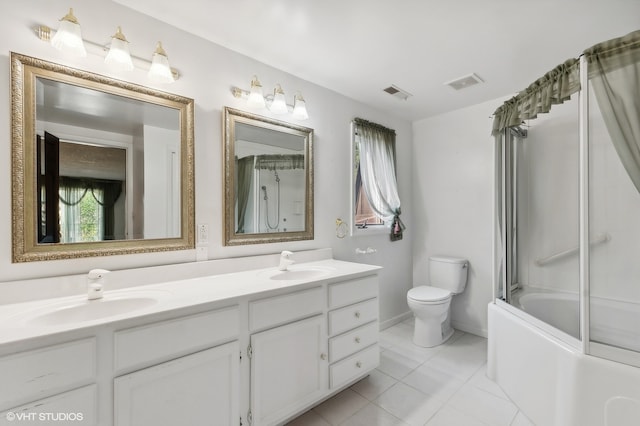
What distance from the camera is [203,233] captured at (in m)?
1.77

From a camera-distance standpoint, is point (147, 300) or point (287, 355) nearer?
point (147, 300)

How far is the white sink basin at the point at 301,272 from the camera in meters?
1.88

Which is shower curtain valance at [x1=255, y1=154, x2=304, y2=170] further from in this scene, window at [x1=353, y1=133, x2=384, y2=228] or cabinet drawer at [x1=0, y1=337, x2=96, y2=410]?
cabinet drawer at [x1=0, y1=337, x2=96, y2=410]

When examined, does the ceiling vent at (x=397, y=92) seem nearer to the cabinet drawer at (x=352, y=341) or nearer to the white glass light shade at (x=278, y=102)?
the white glass light shade at (x=278, y=102)

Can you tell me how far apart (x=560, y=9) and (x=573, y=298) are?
163cm

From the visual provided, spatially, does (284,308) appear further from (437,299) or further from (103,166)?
(437,299)

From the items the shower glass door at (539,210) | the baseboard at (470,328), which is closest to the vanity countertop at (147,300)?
the shower glass door at (539,210)

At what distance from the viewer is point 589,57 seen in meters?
1.37

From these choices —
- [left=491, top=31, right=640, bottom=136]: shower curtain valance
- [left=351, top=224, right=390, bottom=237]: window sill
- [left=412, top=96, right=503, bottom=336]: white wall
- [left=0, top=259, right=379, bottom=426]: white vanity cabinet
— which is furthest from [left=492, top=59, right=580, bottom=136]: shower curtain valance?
[left=0, top=259, right=379, bottom=426]: white vanity cabinet

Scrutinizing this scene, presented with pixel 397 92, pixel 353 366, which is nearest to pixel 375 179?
pixel 397 92

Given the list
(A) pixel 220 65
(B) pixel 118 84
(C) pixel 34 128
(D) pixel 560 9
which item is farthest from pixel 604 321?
(C) pixel 34 128

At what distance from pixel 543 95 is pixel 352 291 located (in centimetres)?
167

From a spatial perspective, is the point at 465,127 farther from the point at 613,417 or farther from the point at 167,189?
the point at 167,189

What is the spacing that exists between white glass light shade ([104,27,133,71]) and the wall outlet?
926 millimetres
